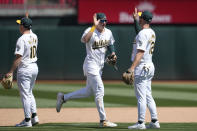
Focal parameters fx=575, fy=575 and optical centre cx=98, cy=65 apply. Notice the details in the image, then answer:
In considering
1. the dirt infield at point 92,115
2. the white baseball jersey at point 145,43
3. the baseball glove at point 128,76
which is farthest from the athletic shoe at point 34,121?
the white baseball jersey at point 145,43

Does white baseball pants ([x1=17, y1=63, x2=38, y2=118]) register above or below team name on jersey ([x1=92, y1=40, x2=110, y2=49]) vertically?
below

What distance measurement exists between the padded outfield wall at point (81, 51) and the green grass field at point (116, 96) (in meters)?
1.06

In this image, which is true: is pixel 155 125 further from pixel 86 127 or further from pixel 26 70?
pixel 26 70

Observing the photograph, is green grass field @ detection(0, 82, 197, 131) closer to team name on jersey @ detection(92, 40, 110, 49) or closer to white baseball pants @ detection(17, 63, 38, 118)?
white baseball pants @ detection(17, 63, 38, 118)

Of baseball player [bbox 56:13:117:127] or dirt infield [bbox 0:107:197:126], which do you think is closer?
baseball player [bbox 56:13:117:127]

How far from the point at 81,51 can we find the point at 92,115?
838 cm

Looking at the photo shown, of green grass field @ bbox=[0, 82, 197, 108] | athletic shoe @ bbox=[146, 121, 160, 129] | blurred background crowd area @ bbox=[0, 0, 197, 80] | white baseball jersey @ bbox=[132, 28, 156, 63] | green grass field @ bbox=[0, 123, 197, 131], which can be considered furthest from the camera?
blurred background crowd area @ bbox=[0, 0, 197, 80]

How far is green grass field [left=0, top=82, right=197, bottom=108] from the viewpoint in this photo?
1301cm

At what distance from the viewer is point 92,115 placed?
10938 millimetres

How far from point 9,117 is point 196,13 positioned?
450 inches

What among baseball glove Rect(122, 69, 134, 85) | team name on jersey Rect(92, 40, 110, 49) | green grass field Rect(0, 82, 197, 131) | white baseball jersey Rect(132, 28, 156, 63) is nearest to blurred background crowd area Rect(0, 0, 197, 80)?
green grass field Rect(0, 82, 197, 131)

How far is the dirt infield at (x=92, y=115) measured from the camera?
10188 mm

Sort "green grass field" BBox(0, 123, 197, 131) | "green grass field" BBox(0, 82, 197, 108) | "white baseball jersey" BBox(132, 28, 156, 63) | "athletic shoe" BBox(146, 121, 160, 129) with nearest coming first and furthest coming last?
"white baseball jersey" BBox(132, 28, 156, 63)
"green grass field" BBox(0, 123, 197, 131)
"athletic shoe" BBox(146, 121, 160, 129)
"green grass field" BBox(0, 82, 197, 108)

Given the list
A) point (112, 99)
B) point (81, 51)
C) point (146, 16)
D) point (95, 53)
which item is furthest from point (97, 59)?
point (81, 51)
